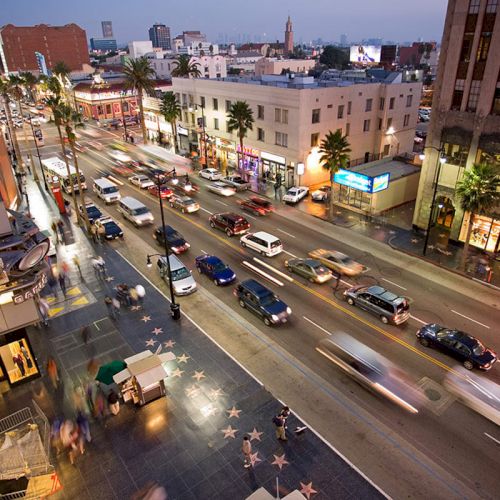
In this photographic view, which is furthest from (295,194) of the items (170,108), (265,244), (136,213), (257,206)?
(170,108)

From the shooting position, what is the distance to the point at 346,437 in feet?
55.4

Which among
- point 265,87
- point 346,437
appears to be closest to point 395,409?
point 346,437

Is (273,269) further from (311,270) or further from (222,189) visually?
(222,189)

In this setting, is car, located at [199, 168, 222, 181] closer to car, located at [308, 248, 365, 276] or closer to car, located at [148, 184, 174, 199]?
car, located at [148, 184, 174, 199]

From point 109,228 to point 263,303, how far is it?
18.8 m

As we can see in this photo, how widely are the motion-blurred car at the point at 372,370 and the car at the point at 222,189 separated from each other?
95.4ft

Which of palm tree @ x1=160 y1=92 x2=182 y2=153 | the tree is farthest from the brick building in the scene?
palm tree @ x1=160 y1=92 x2=182 y2=153

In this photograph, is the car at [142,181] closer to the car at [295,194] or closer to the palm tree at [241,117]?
the palm tree at [241,117]

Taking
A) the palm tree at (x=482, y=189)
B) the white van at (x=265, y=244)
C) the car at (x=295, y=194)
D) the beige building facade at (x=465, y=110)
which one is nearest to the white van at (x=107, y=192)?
the car at (x=295, y=194)

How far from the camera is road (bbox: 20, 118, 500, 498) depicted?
16.6 m

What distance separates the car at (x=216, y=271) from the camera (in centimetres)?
2862

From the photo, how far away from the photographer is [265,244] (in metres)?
32.5

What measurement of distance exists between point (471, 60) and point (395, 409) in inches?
1060

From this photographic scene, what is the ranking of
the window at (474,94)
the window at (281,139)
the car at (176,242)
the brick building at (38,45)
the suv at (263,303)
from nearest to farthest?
the suv at (263,303) < the window at (474,94) < the car at (176,242) < the window at (281,139) < the brick building at (38,45)
